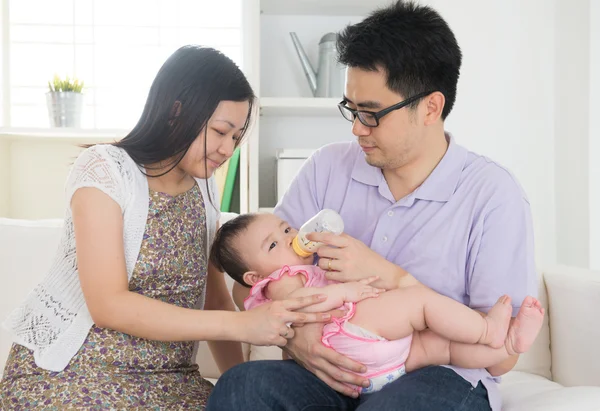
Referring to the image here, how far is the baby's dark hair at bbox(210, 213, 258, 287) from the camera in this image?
5.59 feet

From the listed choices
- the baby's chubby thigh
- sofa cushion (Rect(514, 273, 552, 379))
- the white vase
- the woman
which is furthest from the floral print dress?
the white vase

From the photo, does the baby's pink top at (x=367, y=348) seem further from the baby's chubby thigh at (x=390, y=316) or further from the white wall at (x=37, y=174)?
the white wall at (x=37, y=174)

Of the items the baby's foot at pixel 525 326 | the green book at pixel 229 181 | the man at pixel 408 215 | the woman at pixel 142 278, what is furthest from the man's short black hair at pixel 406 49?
the green book at pixel 229 181

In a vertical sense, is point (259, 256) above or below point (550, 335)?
above

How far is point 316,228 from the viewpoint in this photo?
1.64m

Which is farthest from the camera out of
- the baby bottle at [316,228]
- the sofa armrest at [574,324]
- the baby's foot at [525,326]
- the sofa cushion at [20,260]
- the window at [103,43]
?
the window at [103,43]

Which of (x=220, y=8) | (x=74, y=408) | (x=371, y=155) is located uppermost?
(x=220, y=8)

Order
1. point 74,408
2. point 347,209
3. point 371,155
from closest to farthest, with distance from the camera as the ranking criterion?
point 74,408
point 371,155
point 347,209

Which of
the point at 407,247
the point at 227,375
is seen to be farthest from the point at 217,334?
the point at 407,247

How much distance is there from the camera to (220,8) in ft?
10.9

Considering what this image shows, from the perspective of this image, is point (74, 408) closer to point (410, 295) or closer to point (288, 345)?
point (288, 345)

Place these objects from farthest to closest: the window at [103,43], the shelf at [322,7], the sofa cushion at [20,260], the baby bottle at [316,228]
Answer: the window at [103,43] → the shelf at [322,7] → the sofa cushion at [20,260] → the baby bottle at [316,228]

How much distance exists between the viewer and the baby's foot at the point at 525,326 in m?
1.40

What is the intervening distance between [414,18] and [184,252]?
31.5 inches
